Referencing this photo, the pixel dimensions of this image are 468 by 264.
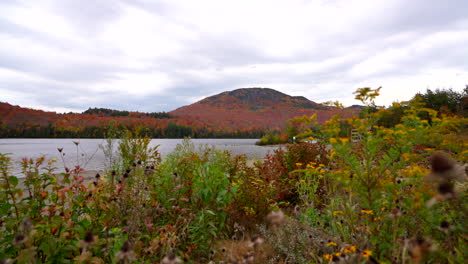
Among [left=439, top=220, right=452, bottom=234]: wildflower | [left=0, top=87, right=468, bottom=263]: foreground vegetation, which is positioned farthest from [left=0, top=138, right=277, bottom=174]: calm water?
[left=439, top=220, right=452, bottom=234]: wildflower

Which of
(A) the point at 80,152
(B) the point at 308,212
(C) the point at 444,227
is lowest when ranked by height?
(A) the point at 80,152

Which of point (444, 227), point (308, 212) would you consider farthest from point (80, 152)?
point (444, 227)

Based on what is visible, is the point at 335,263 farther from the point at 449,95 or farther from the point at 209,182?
the point at 449,95

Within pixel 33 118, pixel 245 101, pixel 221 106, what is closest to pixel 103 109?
pixel 33 118

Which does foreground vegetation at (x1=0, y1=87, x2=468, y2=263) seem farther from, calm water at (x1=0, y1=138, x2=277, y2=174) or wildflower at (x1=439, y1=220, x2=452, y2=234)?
calm water at (x1=0, y1=138, x2=277, y2=174)

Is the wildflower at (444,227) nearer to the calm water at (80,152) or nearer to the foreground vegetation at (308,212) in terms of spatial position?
the foreground vegetation at (308,212)

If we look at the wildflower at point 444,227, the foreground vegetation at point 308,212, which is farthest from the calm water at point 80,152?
the wildflower at point 444,227

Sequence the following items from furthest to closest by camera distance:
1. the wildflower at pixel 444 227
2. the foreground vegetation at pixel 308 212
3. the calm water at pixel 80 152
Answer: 1. the calm water at pixel 80 152
2. the foreground vegetation at pixel 308 212
3. the wildflower at pixel 444 227

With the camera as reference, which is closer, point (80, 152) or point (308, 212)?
point (308, 212)

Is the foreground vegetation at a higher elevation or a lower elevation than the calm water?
higher

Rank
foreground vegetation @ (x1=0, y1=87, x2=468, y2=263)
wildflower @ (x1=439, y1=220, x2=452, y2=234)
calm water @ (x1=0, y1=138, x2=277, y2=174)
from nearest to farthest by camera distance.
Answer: wildflower @ (x1=439, y1=220, x2=452, y2=234) < foreground vegetation @ (x1=0, y1=87, x2=468, y2=263) < calm water @ (x1=0, y1=138, x2=277, y2=174)

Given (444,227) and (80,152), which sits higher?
(444,227)

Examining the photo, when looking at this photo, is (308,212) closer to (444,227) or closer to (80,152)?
(444,227)

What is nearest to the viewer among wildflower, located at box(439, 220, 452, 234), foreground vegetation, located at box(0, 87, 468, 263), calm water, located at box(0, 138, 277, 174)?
wildflower, located at box(439, 220, 452, 234)
